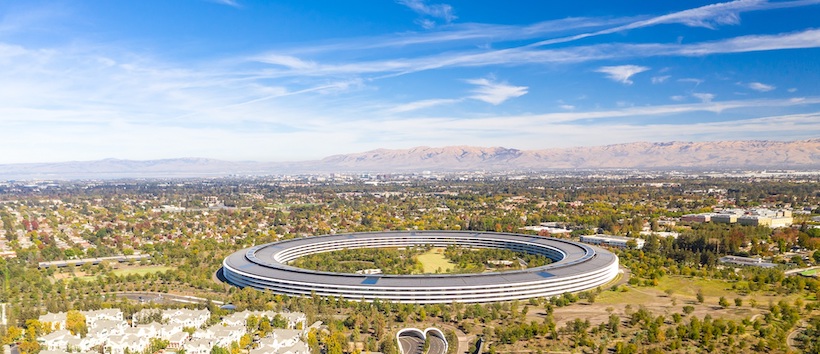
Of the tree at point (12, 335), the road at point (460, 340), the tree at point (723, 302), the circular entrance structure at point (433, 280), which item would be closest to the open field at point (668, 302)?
the tree at point (723, 302)

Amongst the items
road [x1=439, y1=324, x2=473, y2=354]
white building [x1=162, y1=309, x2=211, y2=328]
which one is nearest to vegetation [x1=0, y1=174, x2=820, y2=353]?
road [x1=439, y1=324, x2=473, y2=354]

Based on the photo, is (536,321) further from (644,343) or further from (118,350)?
(118,350)

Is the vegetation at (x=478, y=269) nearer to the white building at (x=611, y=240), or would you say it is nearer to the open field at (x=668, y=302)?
the open field at (x=668, y=302)

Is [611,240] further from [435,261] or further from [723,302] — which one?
[723,302]

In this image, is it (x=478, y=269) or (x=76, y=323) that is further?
(x=478, y=269)

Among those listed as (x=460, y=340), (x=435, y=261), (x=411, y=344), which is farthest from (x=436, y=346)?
(x=435, y=261)
